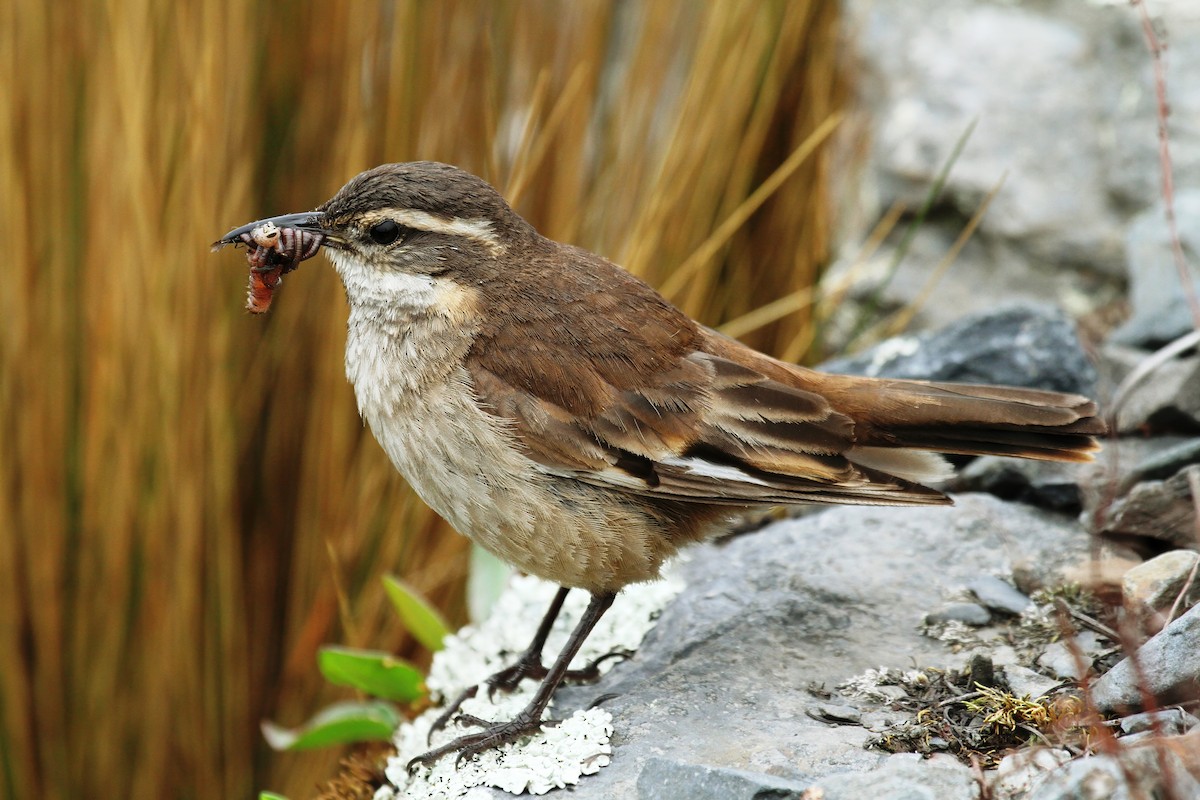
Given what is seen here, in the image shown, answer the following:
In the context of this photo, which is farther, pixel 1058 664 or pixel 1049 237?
pixel 1049 237

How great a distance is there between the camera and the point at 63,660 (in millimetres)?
4262

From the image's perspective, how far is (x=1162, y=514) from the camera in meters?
3.09

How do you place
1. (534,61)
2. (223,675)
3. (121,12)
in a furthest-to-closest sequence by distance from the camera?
1. (534,61)
2. (223,675)
3. (121,12)

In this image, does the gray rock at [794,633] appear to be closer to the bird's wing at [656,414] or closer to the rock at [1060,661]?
the rock at [1060,661]

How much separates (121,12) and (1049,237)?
141 inches

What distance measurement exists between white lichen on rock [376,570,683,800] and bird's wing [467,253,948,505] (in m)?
0.54

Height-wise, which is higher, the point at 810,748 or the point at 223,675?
the point at 810,748

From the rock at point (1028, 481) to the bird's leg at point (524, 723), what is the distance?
1291 millimetres

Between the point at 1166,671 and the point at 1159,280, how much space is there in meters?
2.03

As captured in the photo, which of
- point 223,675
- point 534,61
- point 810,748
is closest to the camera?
point 810,748

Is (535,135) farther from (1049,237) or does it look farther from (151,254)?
(1049,237)

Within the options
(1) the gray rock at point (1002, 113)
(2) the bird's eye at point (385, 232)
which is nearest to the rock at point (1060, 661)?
(2) the bird's eye at point (385, 232)

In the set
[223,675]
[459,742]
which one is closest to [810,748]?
[459,742]

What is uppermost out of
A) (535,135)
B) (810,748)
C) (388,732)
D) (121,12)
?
(121,12)
